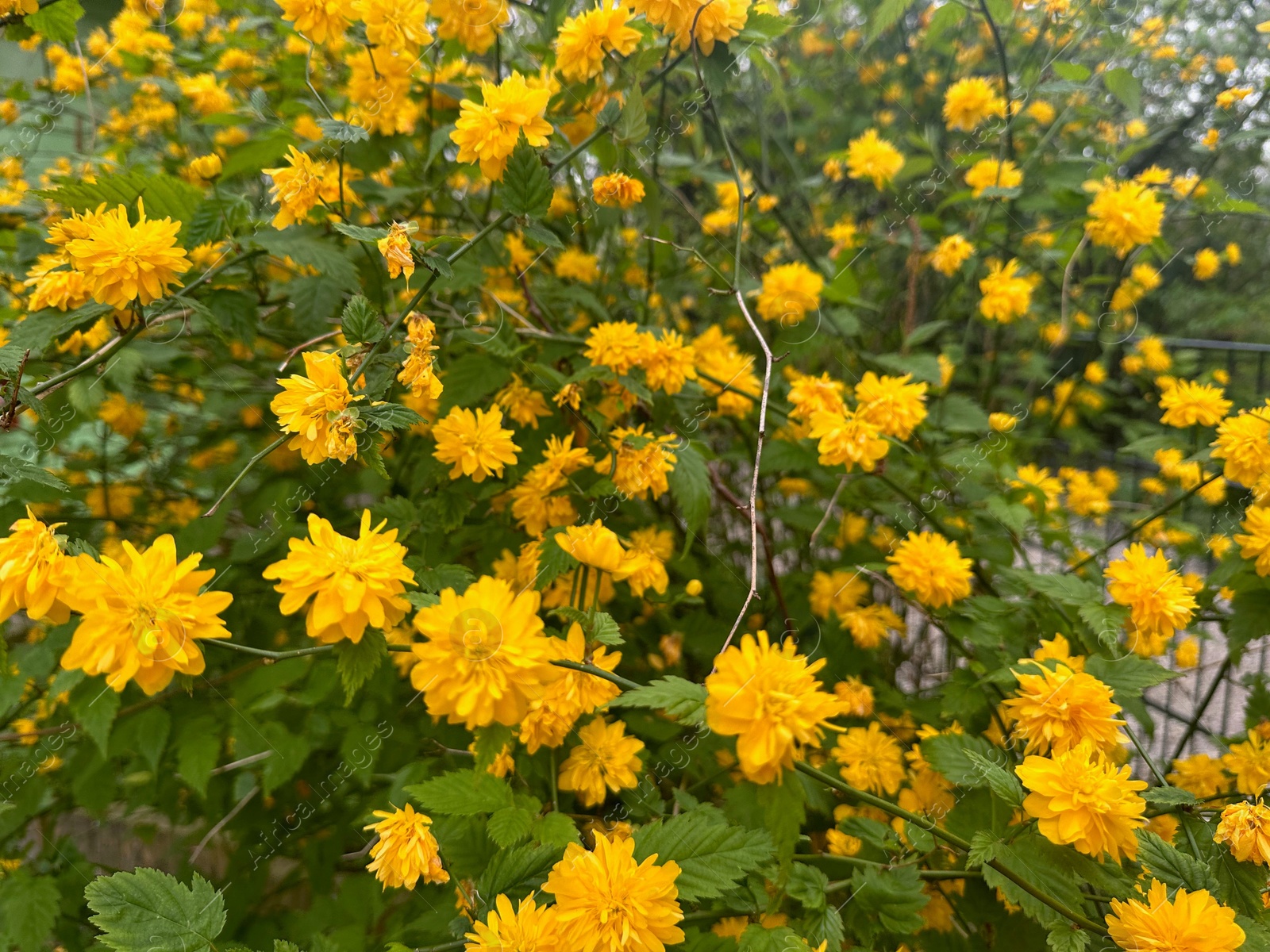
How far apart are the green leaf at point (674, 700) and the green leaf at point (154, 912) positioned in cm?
56

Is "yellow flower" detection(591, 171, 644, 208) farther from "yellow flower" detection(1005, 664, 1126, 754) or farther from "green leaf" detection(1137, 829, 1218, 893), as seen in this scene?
"green leaf" detection(1137, 829, 1218, 893)


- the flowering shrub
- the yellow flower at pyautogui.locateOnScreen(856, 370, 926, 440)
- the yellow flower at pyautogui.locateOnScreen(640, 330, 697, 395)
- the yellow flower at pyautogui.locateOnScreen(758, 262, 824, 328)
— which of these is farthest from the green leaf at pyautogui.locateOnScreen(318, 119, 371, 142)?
the yellow flower at pyautogui.locateOnScreen(758, 262, 824, 328)

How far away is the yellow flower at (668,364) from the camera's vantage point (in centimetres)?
122

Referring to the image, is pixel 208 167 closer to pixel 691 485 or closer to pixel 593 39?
pixel 593 39

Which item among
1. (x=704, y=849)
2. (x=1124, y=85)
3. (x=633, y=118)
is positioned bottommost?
(x=704, y=849)

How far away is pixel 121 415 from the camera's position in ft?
5.95

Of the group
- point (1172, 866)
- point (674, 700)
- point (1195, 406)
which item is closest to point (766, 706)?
point (674, 700)

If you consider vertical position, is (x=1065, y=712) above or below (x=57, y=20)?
below

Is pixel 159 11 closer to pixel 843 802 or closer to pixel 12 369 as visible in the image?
pixel 12 369

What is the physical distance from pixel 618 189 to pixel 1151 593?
108cm

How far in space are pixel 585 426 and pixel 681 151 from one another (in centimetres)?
169

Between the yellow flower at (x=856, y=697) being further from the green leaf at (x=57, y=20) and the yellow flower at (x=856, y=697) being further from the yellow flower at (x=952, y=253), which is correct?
the green leaf at (x=57, y=20)

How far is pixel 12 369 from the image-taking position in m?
0.86

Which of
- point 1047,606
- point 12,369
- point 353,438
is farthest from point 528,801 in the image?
point 1047,606
